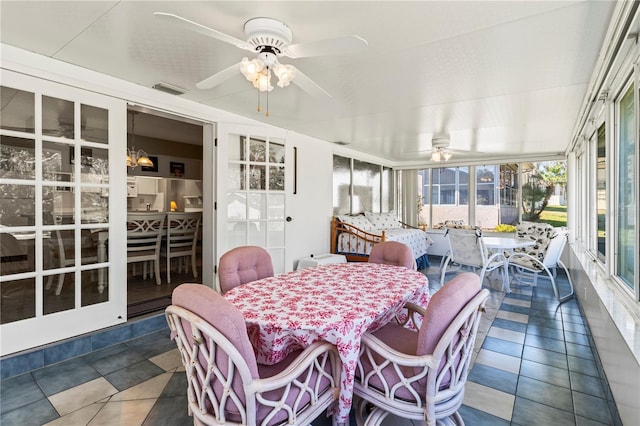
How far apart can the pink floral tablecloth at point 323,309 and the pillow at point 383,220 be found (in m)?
3.99

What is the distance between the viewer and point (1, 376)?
6.75 feet

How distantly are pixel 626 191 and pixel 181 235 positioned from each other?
4.66 meters

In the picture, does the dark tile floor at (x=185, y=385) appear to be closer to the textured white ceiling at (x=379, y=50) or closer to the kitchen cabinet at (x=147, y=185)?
the textured white ceiling at (x=379, y=50)

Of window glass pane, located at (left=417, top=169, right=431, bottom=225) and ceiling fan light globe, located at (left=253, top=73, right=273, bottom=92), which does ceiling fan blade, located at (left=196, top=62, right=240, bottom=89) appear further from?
window glass pane, located at (left=417, top=169, right=431, bottom=225)

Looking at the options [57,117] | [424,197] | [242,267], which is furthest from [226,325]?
[424,197]

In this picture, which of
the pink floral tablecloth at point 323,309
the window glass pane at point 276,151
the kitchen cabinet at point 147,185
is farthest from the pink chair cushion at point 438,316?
the kitchen cabinet at point 147,185

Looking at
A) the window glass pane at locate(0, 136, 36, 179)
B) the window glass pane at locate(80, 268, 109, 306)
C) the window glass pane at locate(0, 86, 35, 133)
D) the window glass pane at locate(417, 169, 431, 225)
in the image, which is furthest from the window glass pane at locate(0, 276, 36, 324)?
the window glass pane at locate(417, 169, 431, 225)

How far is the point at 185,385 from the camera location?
2006 mm

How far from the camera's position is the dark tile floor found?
171 cm

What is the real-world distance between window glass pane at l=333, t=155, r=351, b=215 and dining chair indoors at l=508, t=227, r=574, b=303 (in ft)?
9.25

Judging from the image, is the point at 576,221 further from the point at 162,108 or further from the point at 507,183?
the point at 162,108

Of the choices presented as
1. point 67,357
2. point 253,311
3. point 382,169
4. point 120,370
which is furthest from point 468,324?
point 382,169

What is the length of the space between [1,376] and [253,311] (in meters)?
2.06

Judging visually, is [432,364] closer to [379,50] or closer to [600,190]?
[379,50]
